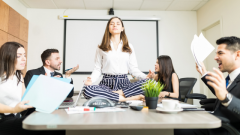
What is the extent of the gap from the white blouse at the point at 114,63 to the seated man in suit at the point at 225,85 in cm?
78

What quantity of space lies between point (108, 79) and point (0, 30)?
8.09 ft

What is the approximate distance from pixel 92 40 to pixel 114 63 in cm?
260

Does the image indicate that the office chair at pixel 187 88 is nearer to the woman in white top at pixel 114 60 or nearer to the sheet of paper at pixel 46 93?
the woman in white top at pixel 114 60

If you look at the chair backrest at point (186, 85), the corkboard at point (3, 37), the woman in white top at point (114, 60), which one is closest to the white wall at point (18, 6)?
→ the corkboard at point (3, 37)

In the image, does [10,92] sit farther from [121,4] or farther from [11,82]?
[121,4]

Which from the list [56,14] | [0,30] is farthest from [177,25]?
[0,30]

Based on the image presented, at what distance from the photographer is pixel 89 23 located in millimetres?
4293

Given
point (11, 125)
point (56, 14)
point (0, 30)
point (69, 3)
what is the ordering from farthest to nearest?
point (56, 14)
point (69, 3)
point (0, 30)
point (11, 125)

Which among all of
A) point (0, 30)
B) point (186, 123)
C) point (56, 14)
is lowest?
point (186, 123)

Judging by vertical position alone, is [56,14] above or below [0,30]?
above

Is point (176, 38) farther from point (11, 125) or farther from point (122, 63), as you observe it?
point (11, 125)

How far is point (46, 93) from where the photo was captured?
0.82 metres

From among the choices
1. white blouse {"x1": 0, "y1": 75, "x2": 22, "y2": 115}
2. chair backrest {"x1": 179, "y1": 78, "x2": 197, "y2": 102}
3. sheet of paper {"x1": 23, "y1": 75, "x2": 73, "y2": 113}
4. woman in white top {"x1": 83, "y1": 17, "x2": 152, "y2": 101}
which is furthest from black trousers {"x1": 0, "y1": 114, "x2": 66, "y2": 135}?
chair backrest {"x1": 179, "y1": 78, "x2": 197, "y2": 102}

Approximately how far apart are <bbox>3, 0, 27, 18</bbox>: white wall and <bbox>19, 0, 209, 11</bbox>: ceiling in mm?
88
